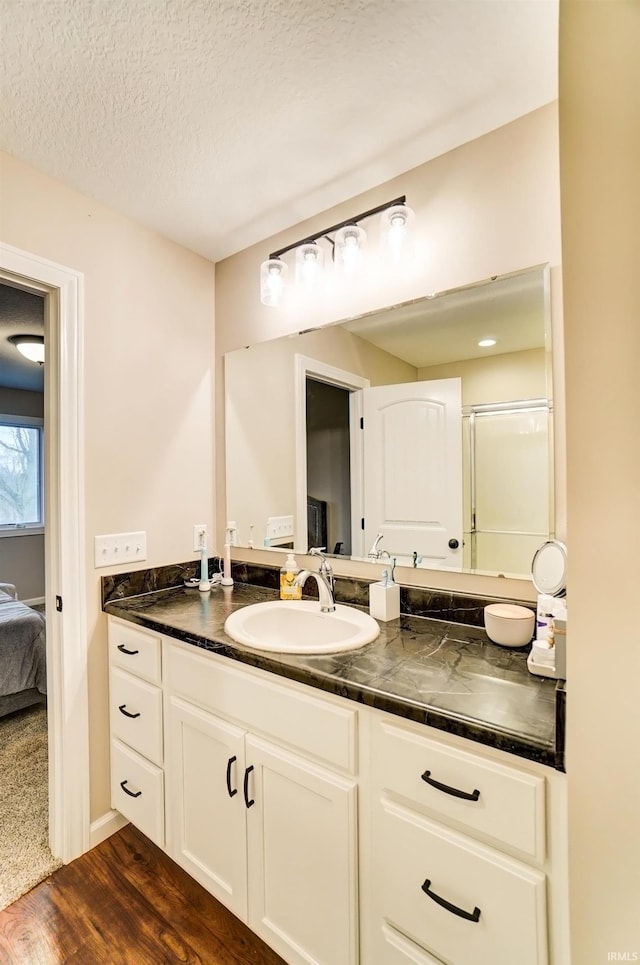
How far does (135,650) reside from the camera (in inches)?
59.9

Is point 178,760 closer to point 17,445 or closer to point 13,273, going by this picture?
point 13,273

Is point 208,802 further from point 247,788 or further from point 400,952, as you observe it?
point 400,952

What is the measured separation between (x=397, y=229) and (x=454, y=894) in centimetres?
174

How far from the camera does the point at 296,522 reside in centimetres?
184

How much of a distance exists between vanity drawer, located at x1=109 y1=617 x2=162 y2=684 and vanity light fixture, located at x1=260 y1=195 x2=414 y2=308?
4.44 ft

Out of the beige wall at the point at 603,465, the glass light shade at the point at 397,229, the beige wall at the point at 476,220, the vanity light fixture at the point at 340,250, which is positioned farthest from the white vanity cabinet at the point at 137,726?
the glass light shade at the point at 397,229

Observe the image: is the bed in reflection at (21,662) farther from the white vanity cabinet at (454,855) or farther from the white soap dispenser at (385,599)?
the white vanity cabinet at (454,855)

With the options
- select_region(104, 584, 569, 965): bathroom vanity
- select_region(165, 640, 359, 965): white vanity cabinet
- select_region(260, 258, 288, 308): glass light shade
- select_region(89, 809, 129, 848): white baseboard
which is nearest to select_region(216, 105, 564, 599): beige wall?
select_region(260, 258, 288, 308): glass light shade

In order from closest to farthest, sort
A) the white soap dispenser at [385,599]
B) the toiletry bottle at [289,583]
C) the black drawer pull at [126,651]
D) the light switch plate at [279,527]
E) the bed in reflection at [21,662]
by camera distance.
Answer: the white soap dispenser at [385,599], the black drawer pull at [126,651], the toiletry bottle at [289,583], the light switch plate at [279,527], the bed in reflection at [21,662]

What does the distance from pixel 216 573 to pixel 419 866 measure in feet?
4.48

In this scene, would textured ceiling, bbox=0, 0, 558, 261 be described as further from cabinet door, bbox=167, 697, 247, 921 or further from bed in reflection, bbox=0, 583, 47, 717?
bed in reflection, bbox=0, 583, 47, 717

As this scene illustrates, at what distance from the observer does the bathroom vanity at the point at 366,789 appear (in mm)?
791

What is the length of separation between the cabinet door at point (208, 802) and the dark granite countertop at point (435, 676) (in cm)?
26

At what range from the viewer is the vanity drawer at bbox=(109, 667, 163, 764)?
4.79ft
